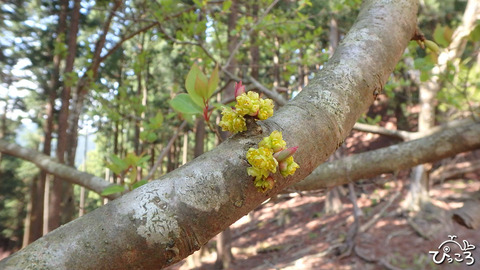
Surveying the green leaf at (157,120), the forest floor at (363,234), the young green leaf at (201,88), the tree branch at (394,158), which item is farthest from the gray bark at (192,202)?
the forest floor at (363,234)

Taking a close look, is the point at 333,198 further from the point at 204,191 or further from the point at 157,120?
the point at 204,191

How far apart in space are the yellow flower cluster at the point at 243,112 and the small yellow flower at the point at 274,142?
0.19ft

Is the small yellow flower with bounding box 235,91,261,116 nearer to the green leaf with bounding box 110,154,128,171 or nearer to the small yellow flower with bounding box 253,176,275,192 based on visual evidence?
the small yellow flower with bounding box 253,176,275,192

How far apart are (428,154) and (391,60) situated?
A: 104 cm

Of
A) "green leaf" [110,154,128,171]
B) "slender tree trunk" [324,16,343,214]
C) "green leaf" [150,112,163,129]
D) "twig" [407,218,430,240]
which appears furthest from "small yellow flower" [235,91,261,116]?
"slender tree trunk" [324,16,343,214]

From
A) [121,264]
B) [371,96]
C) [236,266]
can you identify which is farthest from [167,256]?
[236,266]

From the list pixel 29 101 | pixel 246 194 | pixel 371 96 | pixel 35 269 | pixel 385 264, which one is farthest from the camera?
pixel 29 101

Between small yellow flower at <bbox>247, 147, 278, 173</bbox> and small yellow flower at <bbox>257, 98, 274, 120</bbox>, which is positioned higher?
small yellow flower at <bbox>257, 98, 274, 120</bbox>

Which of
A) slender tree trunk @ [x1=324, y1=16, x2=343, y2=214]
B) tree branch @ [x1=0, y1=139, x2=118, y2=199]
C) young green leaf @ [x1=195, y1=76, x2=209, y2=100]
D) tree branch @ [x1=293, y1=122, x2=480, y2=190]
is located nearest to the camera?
young green leaf @ [x1=195, y1=76, x2=209, y2=100]

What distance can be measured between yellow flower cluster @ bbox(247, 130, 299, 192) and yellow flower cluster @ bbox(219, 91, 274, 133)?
0.20 feet

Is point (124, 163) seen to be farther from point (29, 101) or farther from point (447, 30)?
point (29, 101)

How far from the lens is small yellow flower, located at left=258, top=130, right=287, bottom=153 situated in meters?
0.66

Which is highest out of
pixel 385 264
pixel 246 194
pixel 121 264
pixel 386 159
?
pixel 386 159

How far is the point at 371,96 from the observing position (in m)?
0.96
